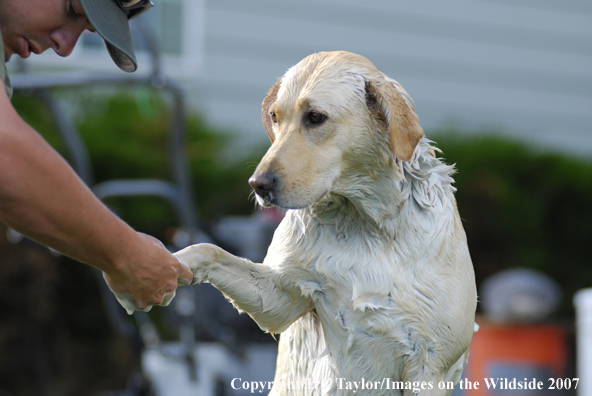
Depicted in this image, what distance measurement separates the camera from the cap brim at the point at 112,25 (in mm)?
1255

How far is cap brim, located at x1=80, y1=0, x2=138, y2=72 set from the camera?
1.25 m

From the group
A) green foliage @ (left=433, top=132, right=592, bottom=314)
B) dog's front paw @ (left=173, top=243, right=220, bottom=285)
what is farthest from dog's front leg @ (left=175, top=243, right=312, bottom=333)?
green foliage @ (left=433, top=132, right=592, bottom=314)

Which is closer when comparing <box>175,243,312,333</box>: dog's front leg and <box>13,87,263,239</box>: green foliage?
<box>175,243,312,333</box>: dog's front leg

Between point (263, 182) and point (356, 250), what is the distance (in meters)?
0.28

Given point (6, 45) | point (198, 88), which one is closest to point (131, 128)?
point (198, 88)

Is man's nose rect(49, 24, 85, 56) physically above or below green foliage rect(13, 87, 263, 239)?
below

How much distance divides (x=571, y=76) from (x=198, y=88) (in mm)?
5072

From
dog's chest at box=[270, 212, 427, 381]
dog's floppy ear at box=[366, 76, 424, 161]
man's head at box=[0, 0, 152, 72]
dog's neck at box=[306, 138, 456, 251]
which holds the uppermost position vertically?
A: man's head at box=[0, 0, 152, 72]

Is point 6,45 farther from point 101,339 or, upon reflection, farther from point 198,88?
point 198,88

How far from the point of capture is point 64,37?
1.34 metres

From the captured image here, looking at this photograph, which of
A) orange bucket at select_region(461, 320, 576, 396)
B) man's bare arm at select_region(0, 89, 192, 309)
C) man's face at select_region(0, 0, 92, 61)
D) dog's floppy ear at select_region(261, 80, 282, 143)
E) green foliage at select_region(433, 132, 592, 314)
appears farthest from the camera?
green foliage at select_region(433, 132, 592, 314)

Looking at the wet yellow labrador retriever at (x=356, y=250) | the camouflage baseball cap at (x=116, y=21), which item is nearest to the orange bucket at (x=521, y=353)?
the wet yellow labrador retriever at (x=356, y=250)

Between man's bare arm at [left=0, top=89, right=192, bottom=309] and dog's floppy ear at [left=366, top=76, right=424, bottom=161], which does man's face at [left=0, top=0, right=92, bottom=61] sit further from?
dog's floppy ear at [left=366, top=76, right=424, bottom=161]

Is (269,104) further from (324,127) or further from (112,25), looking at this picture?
(112,25)
